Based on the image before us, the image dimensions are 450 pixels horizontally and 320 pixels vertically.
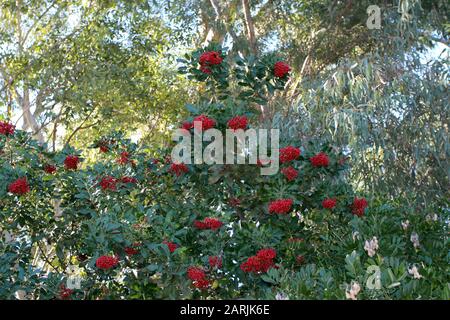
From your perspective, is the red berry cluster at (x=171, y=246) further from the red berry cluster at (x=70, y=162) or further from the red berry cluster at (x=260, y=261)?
the red berry cluster at (x=70, y=162)

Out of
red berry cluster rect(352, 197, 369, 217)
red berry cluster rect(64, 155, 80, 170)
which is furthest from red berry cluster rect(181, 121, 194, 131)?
red berry cluster rect(352, 197, 369, 217)

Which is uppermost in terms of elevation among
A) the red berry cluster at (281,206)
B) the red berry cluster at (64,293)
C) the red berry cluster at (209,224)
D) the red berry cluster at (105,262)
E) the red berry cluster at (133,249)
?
the red berry cluster at (281,206)

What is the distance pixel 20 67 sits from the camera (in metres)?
9.19

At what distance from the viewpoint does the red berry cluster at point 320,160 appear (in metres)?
4.70

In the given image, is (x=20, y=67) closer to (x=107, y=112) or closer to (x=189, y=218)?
(x=107, y=112)

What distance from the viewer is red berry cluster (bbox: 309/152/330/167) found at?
4.70 meters

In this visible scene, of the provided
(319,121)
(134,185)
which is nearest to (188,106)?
(134,185)

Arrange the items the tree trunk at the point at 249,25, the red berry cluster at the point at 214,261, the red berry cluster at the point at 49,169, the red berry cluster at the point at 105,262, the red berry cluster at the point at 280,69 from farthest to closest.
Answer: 1. the tree trunk at the point at 249,25
2. the red berry cluster at the point at 280,69
3. the red berry cluster at the point at 49,169
4. the red berry cluster at the point at 214,261
5. the red berry cluster at the point at 105,262

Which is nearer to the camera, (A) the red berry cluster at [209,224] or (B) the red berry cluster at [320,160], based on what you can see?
(A) the red berry cluster at [209,224]

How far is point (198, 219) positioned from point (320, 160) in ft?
2.72

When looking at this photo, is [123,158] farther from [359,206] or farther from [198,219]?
[359,206]

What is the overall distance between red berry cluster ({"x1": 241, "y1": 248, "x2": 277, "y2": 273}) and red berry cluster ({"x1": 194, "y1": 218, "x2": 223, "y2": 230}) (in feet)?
1.13

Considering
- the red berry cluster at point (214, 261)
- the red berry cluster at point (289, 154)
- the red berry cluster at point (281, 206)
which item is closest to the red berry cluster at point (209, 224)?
the red berry cluster at point (214, 261)

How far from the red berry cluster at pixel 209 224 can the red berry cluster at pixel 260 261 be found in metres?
0.34
